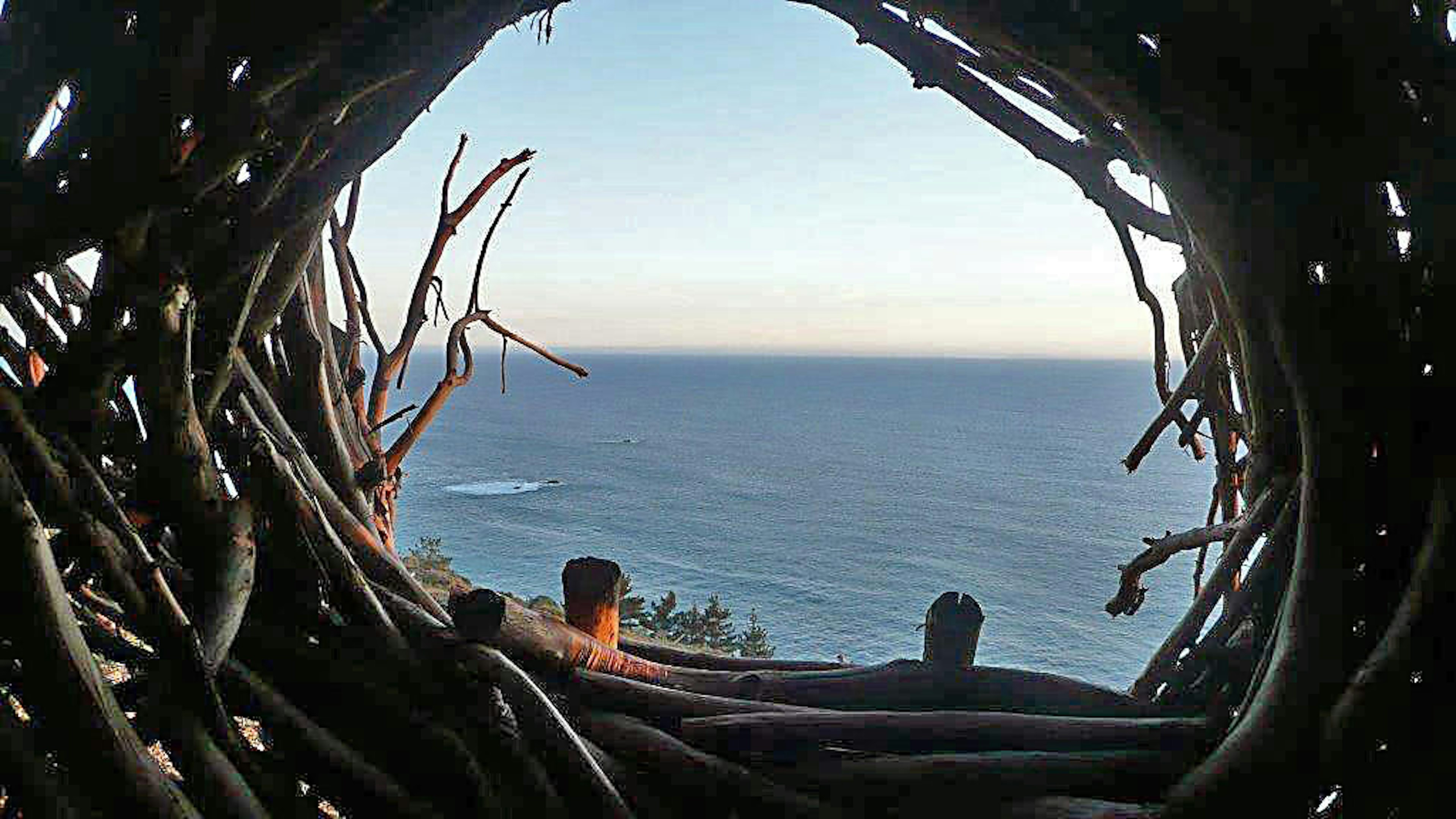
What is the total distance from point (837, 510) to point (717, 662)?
2735 centimetres

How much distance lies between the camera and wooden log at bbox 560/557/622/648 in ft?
2.39

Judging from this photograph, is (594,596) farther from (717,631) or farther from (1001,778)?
(717,631)

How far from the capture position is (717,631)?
10172 mm

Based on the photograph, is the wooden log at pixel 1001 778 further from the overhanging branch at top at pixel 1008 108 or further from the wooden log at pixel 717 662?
the overhanging branch at top at pixel 1008 108

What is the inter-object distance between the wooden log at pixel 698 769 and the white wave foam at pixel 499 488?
26095 mm

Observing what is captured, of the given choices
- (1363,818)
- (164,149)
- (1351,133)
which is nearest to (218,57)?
(164,149)

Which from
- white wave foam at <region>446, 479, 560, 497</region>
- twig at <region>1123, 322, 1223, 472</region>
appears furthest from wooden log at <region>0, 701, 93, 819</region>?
white wave foam at <region>446, 479, 560, 497</region>

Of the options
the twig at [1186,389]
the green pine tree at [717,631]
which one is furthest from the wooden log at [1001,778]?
the green pine tree at [717,631]

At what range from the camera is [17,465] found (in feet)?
1.26

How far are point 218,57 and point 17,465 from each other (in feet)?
0.61

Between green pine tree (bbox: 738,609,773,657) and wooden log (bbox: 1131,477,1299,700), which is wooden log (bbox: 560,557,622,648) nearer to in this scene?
wooden log (bbox: 1131,477,1299,700)

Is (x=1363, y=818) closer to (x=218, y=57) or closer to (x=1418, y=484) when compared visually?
(x=1418, y=484)

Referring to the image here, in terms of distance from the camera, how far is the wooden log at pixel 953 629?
688mm

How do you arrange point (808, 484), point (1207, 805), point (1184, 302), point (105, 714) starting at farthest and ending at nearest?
1. point (808, 484)
2. point (1184, 302)
3. point (1207, 805)
4. point (105, 714)
